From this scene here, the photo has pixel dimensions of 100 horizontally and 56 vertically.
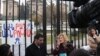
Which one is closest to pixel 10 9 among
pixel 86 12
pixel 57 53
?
pixel 57 53

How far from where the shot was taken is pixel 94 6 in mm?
1985

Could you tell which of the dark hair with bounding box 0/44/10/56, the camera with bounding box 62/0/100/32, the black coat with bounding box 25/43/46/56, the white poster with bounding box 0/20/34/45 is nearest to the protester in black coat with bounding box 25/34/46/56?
the black coat with bounding box 25/43/46/56

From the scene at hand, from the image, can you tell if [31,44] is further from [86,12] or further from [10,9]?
[86,12]

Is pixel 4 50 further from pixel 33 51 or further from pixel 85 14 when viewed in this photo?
pixel 85 14

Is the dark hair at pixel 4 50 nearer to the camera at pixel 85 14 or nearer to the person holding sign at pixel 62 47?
the person holding sign at pixel 62 47

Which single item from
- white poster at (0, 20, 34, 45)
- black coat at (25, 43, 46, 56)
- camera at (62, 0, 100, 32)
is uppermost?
camera at (62, 0, 100, 32)

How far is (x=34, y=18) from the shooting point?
5457 millimetres

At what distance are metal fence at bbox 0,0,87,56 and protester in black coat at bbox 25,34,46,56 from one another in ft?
0.32

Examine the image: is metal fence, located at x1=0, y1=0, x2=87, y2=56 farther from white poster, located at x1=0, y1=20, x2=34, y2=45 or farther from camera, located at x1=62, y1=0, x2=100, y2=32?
camera, located at x1=62, y1=0, x2=100, y2=32

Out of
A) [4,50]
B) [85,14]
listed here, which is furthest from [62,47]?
[85,14]

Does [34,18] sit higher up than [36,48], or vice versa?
[34,18]

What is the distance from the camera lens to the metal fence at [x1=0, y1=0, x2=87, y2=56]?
17.1 feet

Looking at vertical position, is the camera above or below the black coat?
above

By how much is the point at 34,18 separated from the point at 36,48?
1.68 feet
